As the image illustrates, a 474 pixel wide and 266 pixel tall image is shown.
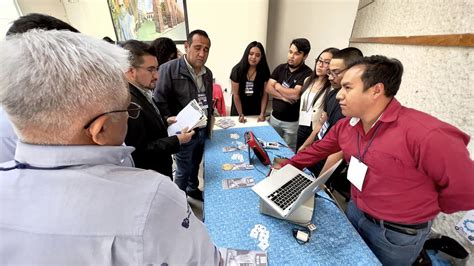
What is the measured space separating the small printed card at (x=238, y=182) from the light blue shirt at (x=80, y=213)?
92 centimetres

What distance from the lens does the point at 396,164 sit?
937mm

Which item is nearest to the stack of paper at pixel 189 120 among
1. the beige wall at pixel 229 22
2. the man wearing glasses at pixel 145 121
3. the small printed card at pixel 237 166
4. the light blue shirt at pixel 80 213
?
the man wearing glasses at pixel 145 121

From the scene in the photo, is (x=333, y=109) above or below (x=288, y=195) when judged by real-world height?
above

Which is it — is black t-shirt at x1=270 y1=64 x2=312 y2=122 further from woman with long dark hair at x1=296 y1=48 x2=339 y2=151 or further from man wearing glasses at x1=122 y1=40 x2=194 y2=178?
man wearing glasses at x1=122 y1=40 x2=194 y2=178

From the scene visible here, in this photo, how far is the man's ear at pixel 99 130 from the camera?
18.5 inches

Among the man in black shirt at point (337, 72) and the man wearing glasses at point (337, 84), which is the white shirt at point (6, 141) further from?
the man in black shirt at point (337, 72)

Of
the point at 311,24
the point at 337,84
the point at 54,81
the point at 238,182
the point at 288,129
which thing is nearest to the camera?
the point at 54,81

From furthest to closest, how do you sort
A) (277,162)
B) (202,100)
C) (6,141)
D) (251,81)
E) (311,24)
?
(311,24) < (251,81) < (202,100) < (277,162) < (6,141)

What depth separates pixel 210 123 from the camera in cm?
218

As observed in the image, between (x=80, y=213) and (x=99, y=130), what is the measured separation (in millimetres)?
176

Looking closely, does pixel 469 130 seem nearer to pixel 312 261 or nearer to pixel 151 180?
pixel 312 261

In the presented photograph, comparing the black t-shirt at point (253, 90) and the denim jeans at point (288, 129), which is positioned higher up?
the black t-shirt at point (253, 90)

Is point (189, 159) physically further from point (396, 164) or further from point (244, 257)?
point (396, 164)

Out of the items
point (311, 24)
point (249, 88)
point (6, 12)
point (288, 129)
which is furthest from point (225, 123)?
point (6, 12)
